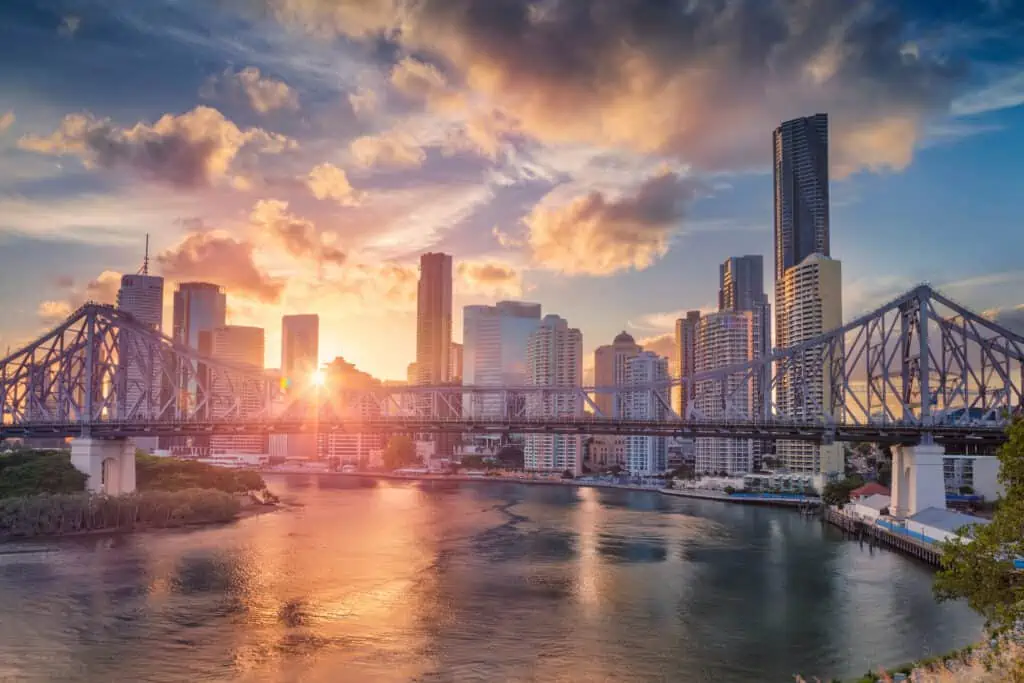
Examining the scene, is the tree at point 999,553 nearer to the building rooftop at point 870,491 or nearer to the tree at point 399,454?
the building rooftop at point 870,491

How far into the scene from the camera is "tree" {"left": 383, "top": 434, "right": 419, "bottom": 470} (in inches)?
6102

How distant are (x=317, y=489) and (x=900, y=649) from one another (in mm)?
90327

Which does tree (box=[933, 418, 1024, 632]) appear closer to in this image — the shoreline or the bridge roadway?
the bridge roadway

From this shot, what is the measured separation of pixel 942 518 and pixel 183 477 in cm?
6095

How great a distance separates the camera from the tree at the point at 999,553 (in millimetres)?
18234

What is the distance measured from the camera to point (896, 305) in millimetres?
59438

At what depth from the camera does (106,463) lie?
68000mm

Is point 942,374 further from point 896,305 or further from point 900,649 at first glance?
point 900,649

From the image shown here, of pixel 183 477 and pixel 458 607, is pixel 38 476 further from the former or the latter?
pixel 458 607

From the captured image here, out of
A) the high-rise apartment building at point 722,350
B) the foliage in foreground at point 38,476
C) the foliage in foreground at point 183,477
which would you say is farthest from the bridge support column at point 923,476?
the high-rise apartment building at point 722,350

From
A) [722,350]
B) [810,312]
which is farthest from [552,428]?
[722,350]

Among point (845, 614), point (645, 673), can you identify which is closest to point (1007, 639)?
point (645, 673)

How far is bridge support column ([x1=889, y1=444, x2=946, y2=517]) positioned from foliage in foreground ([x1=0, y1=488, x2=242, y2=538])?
166ft

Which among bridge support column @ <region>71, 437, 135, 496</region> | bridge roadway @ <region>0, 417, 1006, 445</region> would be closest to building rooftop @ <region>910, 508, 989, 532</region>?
bridge roadway @ <region>0, 417, 1006, 445</region>
